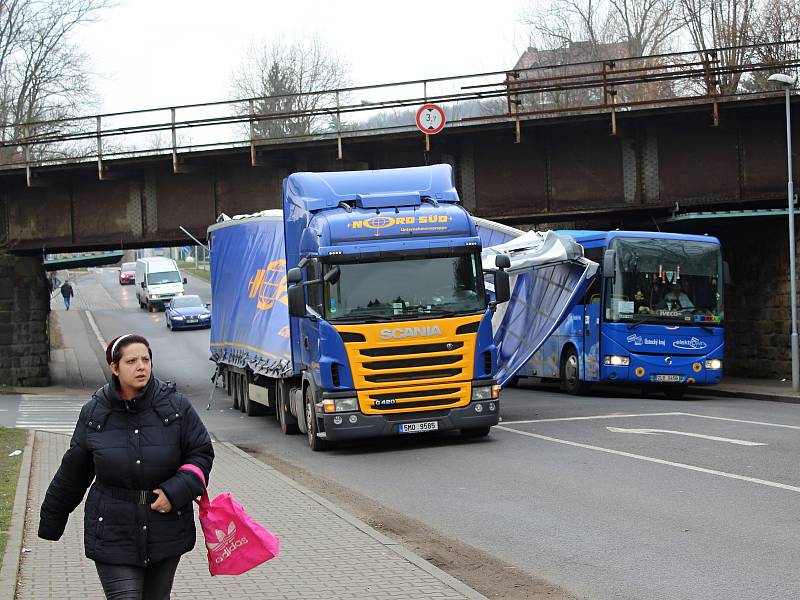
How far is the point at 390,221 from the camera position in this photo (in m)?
16.4

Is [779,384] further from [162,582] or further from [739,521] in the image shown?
[162,582]

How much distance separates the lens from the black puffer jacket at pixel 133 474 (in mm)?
5184

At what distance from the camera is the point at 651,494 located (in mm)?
11406

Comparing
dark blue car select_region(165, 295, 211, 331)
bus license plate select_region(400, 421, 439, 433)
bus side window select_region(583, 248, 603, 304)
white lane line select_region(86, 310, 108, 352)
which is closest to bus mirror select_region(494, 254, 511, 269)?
bus license plate select_region(400, 421, 439, 433)

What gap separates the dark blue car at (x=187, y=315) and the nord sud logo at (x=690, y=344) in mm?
35581

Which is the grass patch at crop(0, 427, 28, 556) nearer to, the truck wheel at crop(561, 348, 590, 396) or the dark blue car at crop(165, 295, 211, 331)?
the truck wheel at crop(561, 348, 590, 396)

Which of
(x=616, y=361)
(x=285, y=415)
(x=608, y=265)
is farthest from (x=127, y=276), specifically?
(x=285, y=415)

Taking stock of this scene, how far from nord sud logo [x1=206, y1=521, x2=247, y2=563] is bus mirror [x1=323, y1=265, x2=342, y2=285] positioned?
10586mm

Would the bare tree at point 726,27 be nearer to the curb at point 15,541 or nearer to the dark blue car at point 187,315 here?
the dark blue car at point 187,315

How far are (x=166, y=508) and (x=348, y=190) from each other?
488 inches

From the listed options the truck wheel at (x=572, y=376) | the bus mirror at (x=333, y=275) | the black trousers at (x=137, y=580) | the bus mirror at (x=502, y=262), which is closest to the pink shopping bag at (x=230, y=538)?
the black trousers at (x=137, y=580)

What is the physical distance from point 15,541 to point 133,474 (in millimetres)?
4515

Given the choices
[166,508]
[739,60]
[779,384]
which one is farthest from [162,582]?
[739,60]

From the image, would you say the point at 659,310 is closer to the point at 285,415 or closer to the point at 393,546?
the point at 285,415
